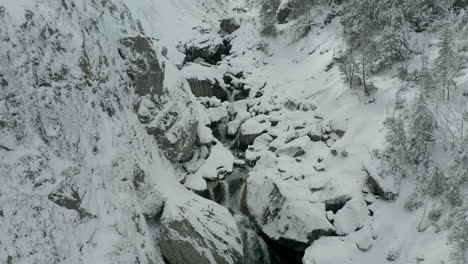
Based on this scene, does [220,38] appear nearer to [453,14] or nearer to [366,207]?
[453,14]

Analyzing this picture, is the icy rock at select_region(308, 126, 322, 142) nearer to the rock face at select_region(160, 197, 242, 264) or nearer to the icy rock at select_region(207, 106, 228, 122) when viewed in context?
the icy rock at select_region(207, 106, 228, 122)

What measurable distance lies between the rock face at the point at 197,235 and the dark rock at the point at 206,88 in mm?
6561

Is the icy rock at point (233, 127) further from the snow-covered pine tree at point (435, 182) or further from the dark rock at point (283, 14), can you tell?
the dark rock at point (283, 14)

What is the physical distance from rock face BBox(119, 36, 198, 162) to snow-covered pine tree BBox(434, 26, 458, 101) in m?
7.22

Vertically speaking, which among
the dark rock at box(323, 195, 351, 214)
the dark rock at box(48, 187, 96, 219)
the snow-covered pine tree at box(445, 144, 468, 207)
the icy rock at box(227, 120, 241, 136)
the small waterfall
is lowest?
the small waterfall

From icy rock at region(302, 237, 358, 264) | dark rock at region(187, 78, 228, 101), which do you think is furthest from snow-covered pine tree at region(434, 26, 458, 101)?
dark rock at region(187, 78, 228, 101)

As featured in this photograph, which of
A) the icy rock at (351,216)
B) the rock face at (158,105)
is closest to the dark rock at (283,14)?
the rock face at (158,105)

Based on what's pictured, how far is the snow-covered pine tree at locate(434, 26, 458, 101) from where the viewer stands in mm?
10195

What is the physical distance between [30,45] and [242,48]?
12.4 metres

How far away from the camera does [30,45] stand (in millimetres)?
7574

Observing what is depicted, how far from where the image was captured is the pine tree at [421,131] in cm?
962

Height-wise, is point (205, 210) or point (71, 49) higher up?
point (71, 49)

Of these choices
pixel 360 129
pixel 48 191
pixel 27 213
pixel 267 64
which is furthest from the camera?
pixel 267 64

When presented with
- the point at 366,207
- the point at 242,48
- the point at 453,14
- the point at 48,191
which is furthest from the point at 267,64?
the point at 48,191
